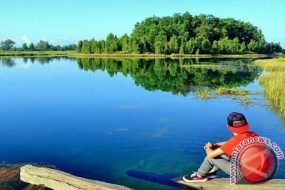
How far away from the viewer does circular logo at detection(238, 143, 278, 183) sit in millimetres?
4223

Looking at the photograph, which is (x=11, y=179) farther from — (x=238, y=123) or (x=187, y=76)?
(x=187, y=76)

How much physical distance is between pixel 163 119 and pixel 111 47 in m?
71.0

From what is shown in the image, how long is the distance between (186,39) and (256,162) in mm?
79704

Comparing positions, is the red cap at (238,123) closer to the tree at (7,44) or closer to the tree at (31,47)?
the tree at (31,47)

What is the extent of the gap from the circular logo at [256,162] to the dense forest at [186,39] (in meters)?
71.3

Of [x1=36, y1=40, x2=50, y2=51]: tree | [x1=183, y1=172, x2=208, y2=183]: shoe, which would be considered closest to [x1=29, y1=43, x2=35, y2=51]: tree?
[x1=36, y1=40, x2=50, y2=51]: tree

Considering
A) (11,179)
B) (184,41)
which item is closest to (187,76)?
(11,179)

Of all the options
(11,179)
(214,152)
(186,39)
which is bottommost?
(11,179)

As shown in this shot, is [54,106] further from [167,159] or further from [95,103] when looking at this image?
[167,159]

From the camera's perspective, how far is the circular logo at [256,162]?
4.22 metres

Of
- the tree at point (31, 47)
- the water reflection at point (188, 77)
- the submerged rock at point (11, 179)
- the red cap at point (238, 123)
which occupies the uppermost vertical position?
the tree at point (31, 47)

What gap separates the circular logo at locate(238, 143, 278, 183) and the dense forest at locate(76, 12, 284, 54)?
7132 centimetres

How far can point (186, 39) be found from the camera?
81.9 m

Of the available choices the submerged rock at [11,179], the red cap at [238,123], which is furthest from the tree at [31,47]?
the red cap at [238,123]
